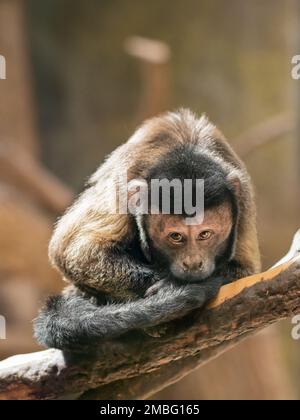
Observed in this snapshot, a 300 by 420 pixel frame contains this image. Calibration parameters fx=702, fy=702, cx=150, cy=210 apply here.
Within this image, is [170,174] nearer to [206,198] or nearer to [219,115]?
[206,198]

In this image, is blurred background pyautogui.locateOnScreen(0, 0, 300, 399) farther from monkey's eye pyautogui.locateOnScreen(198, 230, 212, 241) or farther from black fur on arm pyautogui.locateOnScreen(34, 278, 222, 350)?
monkey's eye pyautogui.locateOnScreen(198, 230, 212, 241)

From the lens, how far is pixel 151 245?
97.0 inches

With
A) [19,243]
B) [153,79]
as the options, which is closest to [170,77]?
[153,79]

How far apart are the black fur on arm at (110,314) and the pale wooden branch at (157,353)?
0.18 feet

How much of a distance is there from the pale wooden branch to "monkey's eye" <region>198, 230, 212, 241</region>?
0.70 ft

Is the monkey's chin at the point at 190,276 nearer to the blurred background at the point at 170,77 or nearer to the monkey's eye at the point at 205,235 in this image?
the monkey's eye at the point at 205,235

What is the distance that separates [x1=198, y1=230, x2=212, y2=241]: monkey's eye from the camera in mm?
2383

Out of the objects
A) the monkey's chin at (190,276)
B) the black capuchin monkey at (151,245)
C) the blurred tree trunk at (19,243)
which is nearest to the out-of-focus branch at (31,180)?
the blurred tree trunk at (19,243)

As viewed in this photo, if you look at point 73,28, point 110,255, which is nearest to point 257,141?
point 110,255

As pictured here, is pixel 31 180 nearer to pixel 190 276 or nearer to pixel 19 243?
pixel 19 243

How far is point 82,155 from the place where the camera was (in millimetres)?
7910

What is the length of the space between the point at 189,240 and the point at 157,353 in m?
0.39

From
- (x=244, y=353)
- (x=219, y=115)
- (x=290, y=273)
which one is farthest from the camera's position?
(x=219, y=115)

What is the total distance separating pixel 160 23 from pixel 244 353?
14.1 feet
